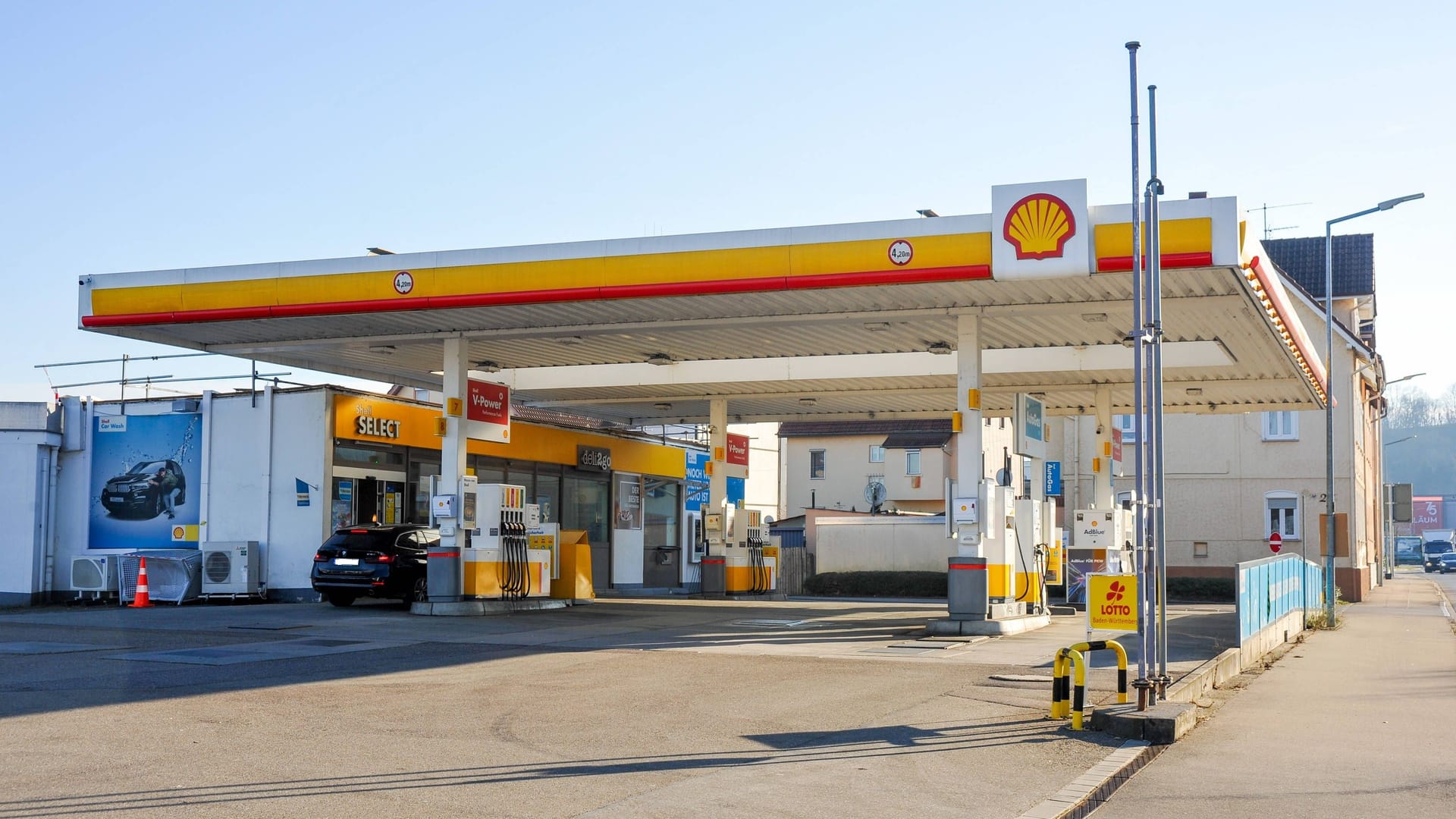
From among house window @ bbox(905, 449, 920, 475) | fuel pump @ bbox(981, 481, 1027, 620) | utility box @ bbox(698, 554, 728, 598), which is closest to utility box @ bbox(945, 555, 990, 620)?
fuel pump @ bbox(981, 481, 1027, 620)

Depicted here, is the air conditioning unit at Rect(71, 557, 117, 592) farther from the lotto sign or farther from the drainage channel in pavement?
the lotto sign

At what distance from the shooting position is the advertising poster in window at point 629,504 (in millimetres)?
33750

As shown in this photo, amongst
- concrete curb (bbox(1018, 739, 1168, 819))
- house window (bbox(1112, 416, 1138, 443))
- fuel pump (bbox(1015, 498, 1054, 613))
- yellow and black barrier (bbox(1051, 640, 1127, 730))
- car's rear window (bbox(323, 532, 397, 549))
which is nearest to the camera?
concrete curb (bbox(1018, 739, 1168, 819))

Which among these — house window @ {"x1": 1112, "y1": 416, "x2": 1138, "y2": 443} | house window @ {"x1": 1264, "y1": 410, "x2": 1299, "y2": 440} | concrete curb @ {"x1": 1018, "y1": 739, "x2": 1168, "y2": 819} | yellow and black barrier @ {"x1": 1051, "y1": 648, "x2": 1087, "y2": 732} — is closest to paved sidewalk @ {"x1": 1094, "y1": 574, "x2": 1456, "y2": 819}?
concrete curb @ {"x1": 1018, "y1": 739, "x2": 1168, "y2": 819}

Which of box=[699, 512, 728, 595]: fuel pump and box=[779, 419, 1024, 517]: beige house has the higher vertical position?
box=[779, 419, 1024, 517]: beige house

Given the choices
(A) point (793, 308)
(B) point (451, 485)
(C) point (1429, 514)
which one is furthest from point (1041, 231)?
(C) point (1429, 514)

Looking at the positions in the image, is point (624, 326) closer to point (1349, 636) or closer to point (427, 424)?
point (427, 424)

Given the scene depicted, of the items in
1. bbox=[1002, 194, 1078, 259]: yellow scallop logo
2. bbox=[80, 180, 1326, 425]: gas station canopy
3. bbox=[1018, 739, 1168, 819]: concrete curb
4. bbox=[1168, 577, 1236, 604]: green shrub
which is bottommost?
bbox=[1168, 577, 1236, 604]: green shrub

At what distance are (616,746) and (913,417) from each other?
24.1 metres

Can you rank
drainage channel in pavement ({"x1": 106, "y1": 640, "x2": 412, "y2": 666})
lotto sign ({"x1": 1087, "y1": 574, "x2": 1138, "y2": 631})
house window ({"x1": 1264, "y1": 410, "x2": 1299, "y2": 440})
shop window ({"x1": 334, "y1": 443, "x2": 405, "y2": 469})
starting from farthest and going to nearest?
house window ({"x1": 1264, "y1": 410, "x2": 1299, "y2": 440}), shop window ({"x1": 334, "y1": 443, "x2": 405, "y2": 469}), drainage channel in pavement ({"x1": 106, "y1": 640, "x2": 412, "y2": 666}), lotto sign ({"x1": 1087, "y1": 574, "x2": 1138, "y2": 631})

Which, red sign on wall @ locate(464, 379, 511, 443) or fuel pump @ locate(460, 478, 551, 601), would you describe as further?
red sign on wall @ locate(464, 379, 511, 443)

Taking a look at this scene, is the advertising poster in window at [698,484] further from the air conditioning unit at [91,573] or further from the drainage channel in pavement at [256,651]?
the drainage channel in pavement at [256,651]

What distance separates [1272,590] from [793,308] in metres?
7.20

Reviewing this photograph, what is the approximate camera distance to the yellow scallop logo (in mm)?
15758
